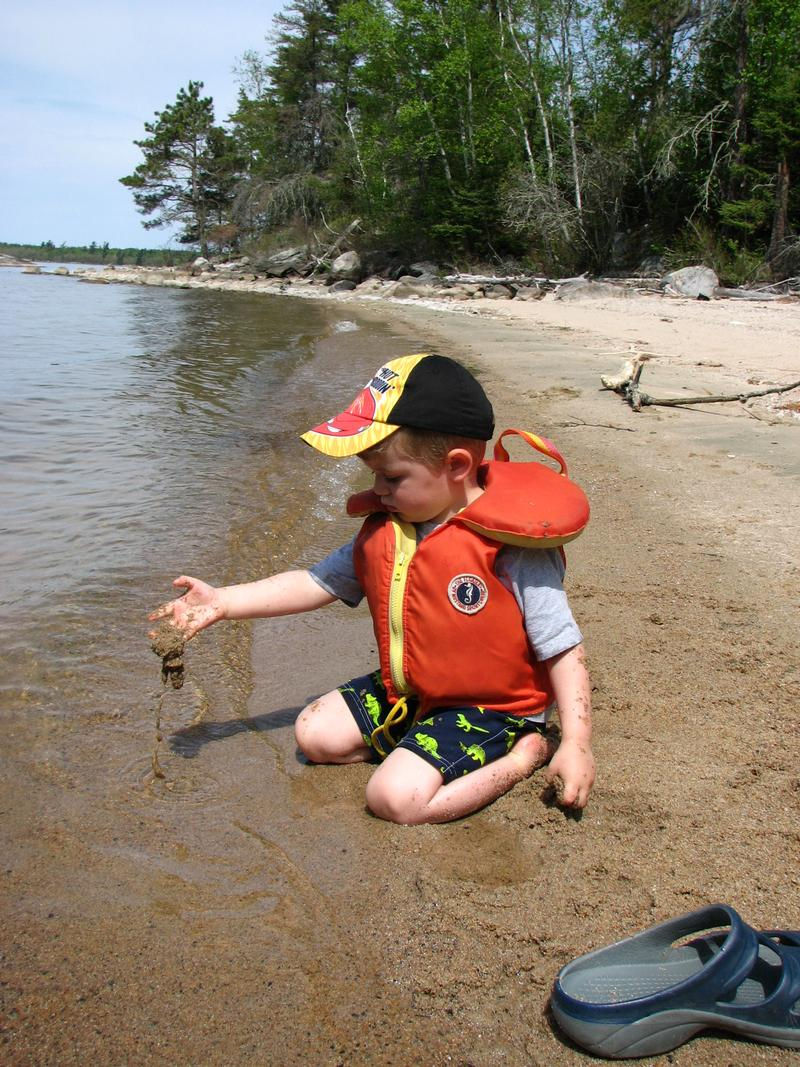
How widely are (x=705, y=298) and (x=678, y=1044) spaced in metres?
17.7

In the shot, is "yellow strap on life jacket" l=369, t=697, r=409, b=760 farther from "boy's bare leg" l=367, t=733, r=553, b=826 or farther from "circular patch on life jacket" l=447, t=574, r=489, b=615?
"circular patch on life jacket" l=447, t=574, r=489, b=615

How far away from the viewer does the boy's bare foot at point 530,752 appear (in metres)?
2.25

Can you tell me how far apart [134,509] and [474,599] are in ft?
10.8

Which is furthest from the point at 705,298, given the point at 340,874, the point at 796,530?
the point at 340,874

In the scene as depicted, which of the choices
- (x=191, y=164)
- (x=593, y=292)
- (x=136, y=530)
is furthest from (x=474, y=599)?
(x=191, y=164)

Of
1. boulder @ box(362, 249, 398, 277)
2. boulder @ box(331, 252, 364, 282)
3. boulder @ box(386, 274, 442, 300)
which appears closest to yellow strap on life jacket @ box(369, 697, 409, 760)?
boulder @ box(386, 274, 442, 300)

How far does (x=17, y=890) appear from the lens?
6.06 ft

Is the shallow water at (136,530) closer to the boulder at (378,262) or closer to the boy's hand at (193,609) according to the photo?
the boy's hand at (193,609)

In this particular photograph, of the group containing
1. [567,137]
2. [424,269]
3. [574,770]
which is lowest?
[574,770]

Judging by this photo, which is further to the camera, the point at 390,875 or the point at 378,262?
the point at 378,262

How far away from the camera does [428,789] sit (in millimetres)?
2104

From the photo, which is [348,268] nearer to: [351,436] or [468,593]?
Result: [351,436]

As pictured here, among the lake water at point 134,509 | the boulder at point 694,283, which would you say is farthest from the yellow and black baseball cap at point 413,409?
the boulder at point 694,283

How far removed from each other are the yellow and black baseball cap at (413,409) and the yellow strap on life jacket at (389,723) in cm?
74
